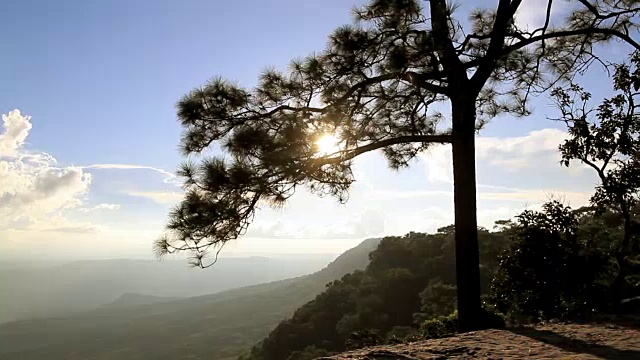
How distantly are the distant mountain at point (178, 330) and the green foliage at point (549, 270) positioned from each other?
8820 cm

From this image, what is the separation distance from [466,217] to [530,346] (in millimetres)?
2038

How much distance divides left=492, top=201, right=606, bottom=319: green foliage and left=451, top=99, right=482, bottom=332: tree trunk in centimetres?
89

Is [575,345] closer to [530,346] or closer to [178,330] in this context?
[530,346]

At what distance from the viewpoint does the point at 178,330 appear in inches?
5039

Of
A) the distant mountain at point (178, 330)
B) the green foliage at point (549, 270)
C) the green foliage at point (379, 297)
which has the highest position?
the green foliage at point (549, 270)

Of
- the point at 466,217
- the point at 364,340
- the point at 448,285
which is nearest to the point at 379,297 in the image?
the point at 448,285

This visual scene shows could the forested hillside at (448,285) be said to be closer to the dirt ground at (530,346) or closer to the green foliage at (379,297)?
the green foliage at (379,297)

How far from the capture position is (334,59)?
247 inches

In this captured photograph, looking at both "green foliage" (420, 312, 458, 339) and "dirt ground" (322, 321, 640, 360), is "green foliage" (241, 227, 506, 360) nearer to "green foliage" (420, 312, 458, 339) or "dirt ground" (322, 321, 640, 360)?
"green foliage" (420, 312, 458, 339)

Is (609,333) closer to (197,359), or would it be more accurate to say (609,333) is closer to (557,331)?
(557,331)

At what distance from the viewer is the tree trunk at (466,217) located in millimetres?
5766

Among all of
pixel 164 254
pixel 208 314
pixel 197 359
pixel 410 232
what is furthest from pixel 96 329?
pixel 164 254

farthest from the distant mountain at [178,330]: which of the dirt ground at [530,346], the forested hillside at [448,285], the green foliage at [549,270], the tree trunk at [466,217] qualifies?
the dirt ground at [530,346]

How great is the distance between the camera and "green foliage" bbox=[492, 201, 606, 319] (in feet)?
19.7
